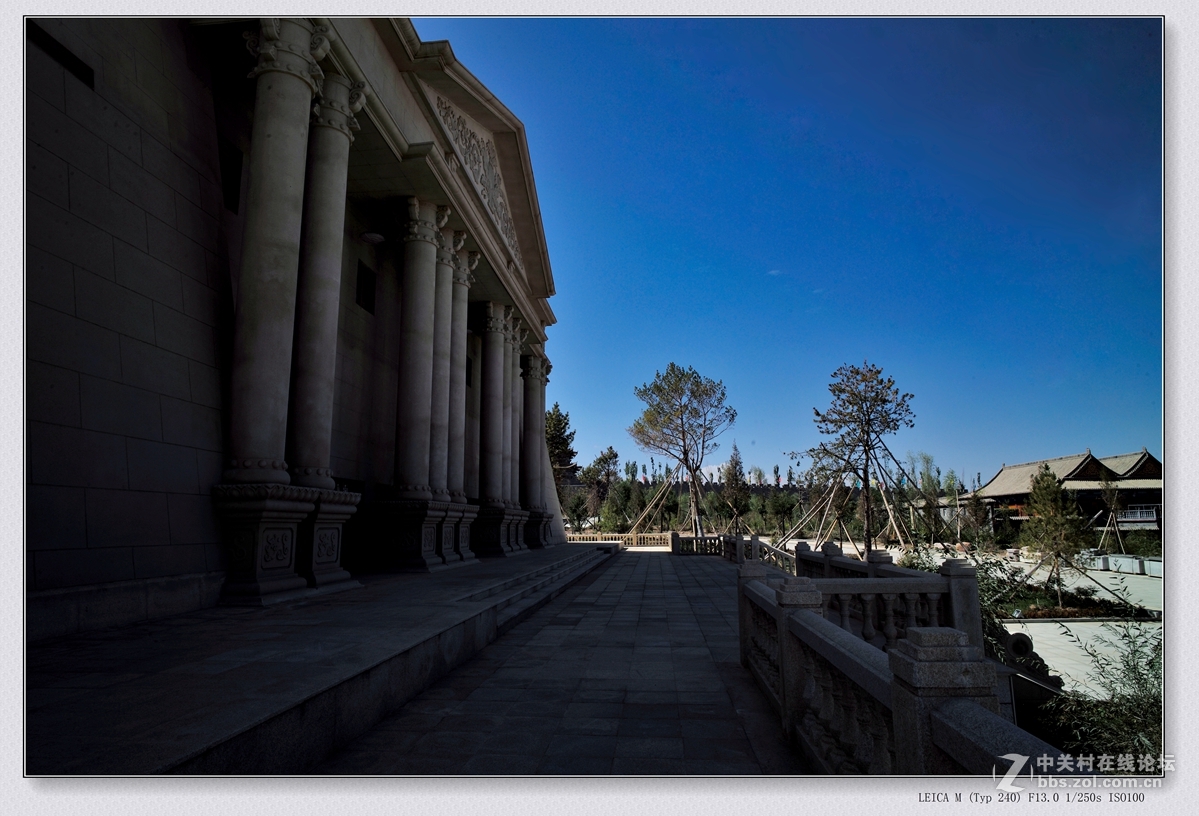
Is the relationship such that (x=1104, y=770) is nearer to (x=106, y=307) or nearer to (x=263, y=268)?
(x=106, y=307)

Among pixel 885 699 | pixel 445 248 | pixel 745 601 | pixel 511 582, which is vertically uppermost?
pixel 445 248

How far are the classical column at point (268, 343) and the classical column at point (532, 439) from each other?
49.4ft

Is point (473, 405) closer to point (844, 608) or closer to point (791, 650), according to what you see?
point (844, 608)

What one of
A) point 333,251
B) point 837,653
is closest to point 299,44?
point 333,251

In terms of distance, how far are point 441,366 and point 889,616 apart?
9895mm

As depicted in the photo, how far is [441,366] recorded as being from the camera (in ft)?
44.7

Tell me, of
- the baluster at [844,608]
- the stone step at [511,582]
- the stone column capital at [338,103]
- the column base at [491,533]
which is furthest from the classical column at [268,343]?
the column base at [491,533]

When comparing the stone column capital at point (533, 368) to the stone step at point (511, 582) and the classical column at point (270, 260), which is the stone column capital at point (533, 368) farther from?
the classical column at point (270, 260)

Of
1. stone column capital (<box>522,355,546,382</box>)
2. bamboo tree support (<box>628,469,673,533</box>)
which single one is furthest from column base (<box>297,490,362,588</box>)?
bamboo tree support (<box>628,469,673,533</box>)

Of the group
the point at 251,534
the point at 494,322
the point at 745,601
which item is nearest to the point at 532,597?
the point at 251,534

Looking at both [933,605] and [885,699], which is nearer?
[885,699]

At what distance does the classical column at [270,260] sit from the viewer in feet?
24.4

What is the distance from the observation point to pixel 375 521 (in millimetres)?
11977

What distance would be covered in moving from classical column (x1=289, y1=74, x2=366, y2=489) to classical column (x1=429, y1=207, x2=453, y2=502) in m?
3.96
